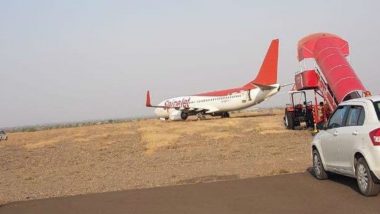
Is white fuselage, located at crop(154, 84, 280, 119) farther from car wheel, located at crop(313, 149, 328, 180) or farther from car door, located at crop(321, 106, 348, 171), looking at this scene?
car door, located at crop(321, 106, 348, 171)

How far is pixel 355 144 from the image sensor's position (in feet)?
34.8

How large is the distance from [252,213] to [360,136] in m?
2.55

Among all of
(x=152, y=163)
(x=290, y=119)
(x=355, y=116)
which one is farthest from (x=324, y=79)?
(x=355, y=116)

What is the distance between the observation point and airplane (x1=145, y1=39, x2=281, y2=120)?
55.6 meters

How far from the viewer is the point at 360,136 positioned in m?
10.4

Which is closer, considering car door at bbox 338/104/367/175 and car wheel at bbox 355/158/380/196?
car wheel at bbox 355/158/380/196

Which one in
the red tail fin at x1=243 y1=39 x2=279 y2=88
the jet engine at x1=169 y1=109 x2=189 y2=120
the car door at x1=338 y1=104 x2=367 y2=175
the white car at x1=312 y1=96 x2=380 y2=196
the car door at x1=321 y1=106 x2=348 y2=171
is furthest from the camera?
the jet engine at x1=169 y1=109 x2=189 y2=120

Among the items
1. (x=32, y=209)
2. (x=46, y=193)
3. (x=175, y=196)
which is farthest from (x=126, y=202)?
(x=46, y=193)

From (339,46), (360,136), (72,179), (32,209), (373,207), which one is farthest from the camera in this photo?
(339,46)

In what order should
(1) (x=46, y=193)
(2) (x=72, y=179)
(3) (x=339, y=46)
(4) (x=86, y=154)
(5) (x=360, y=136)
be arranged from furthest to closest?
(3) (x=339, y=46), (4) (x=86, y=154), (2) (x=72, y=179), (1) (x=46, y=193), (5) (x=360, y=136)

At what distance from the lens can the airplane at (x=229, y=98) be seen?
5556cm

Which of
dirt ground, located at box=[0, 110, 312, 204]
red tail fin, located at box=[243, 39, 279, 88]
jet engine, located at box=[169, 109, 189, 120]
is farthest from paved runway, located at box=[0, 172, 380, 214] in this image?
jet engine, located at box=[169, 109, 189, 120]

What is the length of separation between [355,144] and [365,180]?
71 cm

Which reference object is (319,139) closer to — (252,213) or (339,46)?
(252,213)
